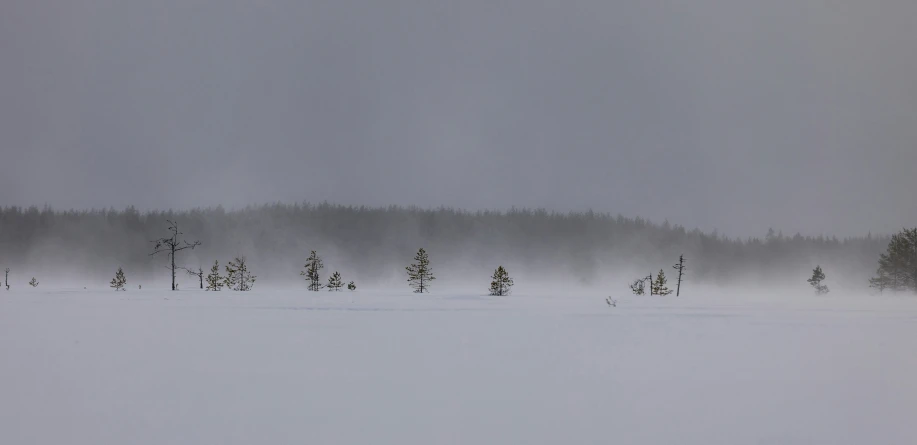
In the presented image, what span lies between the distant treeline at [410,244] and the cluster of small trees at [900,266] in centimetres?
8027

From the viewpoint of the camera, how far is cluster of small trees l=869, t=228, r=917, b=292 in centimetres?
5603

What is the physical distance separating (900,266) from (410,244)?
125 meters

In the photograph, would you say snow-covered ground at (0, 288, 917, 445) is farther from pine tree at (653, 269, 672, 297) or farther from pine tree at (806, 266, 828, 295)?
pine tree at (806, 266, 828, 295)

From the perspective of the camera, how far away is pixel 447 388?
8.63 meters

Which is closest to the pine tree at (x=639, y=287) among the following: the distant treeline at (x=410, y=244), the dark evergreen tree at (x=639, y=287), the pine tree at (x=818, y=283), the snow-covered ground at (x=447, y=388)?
the dark evergreen tree at (x=639, y=287)

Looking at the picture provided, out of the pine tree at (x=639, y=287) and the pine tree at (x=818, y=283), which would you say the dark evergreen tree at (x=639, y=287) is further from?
the pine tree at (x=818, y=283)

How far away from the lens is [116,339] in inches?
550

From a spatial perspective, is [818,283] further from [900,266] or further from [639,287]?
[639,287]

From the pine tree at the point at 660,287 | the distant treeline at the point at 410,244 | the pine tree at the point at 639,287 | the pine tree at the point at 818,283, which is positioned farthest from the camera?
the distant treeline at the point at 410,244

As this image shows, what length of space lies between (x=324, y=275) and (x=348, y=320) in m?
126

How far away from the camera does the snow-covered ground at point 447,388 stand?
661 cm

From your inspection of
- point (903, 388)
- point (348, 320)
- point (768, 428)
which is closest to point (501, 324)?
point (348, 320)

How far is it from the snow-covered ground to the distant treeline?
12732 cm

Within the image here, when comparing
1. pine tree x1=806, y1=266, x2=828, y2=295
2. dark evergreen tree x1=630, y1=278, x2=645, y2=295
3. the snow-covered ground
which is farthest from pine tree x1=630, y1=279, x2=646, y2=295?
the snow-covered ground
